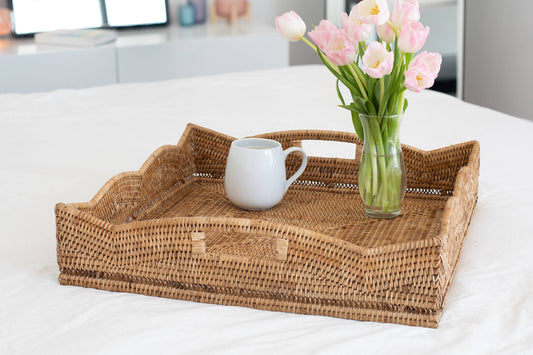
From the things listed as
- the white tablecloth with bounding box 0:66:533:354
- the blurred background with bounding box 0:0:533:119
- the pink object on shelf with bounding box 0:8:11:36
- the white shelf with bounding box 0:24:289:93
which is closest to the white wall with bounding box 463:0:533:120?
the blurred background with bounding box 0:0:533:119

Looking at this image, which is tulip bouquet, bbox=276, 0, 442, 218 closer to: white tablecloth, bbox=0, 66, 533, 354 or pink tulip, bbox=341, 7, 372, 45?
pink tulip, bbox=341, 7, 372, 45

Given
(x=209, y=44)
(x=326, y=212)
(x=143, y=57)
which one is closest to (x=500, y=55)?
(x=209, y=44)

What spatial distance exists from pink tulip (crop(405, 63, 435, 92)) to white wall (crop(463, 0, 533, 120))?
3.16 m

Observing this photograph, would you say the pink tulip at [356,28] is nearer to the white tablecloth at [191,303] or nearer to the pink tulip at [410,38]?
the pink tulip at [410,38]

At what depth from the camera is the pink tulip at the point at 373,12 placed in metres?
0.90

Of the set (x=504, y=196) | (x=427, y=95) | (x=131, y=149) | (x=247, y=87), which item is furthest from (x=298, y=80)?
(x=504, y=196)

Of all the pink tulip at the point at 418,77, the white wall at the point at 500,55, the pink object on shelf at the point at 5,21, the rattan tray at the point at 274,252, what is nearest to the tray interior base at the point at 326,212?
the rattan tray at the point at 274,252

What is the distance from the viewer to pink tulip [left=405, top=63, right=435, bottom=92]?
2.96 feet

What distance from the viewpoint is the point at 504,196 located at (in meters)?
1.27

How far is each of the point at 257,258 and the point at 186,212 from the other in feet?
0.94

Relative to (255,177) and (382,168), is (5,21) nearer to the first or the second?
(255,177)

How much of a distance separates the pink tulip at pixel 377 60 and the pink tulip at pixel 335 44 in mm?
27

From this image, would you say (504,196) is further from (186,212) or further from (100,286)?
(100,286)

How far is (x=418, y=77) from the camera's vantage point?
912 mm
